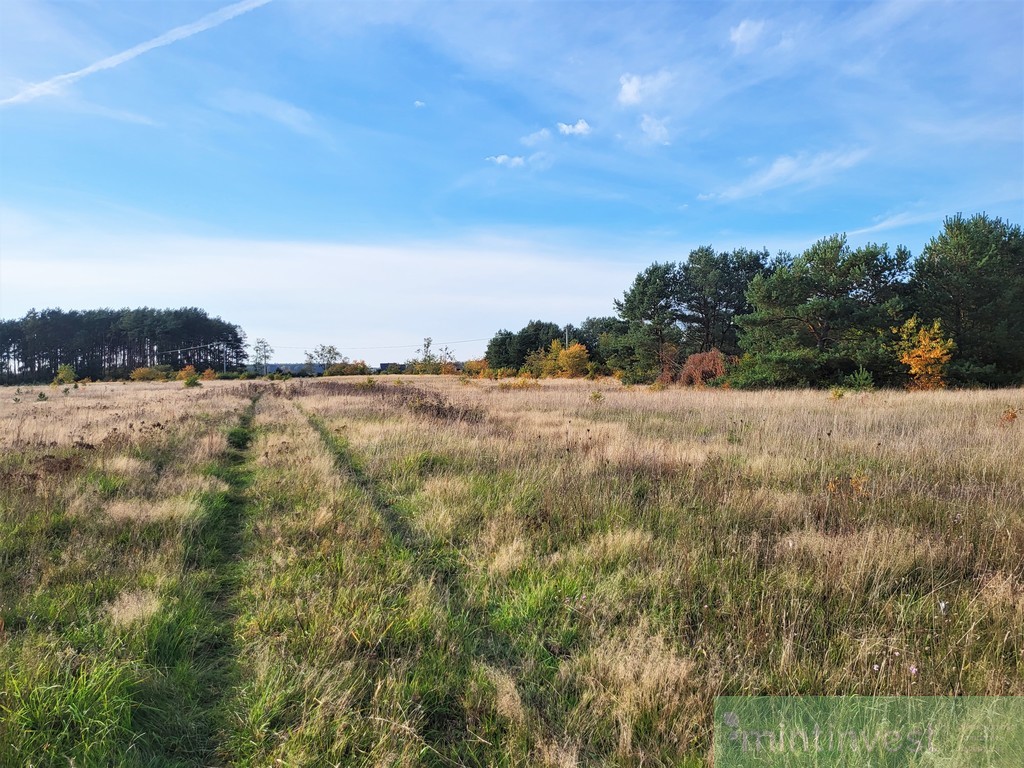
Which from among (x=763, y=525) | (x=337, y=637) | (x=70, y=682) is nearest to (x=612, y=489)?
(x=763, y=525)

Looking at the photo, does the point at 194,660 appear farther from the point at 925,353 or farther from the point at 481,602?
the point at 925,353

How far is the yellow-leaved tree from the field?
71.8 ft

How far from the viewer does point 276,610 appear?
3268mm

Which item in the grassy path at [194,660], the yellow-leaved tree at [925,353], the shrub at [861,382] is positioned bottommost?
the grassy path at [194,660]

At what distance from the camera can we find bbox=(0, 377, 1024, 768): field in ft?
7.45

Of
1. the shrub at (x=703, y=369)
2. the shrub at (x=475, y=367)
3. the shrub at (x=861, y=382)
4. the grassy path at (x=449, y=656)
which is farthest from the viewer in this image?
the shrub at (x=475, y=367)

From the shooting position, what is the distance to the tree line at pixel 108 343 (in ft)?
232

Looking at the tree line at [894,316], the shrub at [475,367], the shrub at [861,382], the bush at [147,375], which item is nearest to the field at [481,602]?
the shrub at [861,382]

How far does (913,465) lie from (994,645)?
4930mm

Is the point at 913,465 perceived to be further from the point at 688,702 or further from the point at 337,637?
the point at 337,637

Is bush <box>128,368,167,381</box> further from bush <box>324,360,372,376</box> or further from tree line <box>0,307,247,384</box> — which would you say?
bush <box>324,360,372,376</box>

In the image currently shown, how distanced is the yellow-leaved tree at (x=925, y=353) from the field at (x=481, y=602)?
21888mm

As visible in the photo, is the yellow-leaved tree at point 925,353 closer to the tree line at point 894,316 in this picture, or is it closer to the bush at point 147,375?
the tree line at point 894,316

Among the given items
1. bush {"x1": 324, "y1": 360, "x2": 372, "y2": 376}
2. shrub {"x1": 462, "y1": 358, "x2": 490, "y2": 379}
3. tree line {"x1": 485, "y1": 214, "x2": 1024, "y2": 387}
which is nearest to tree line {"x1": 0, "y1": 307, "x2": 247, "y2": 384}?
bush {"x1": 324, "y1": 360, "x2": 372, "y2": 376}
